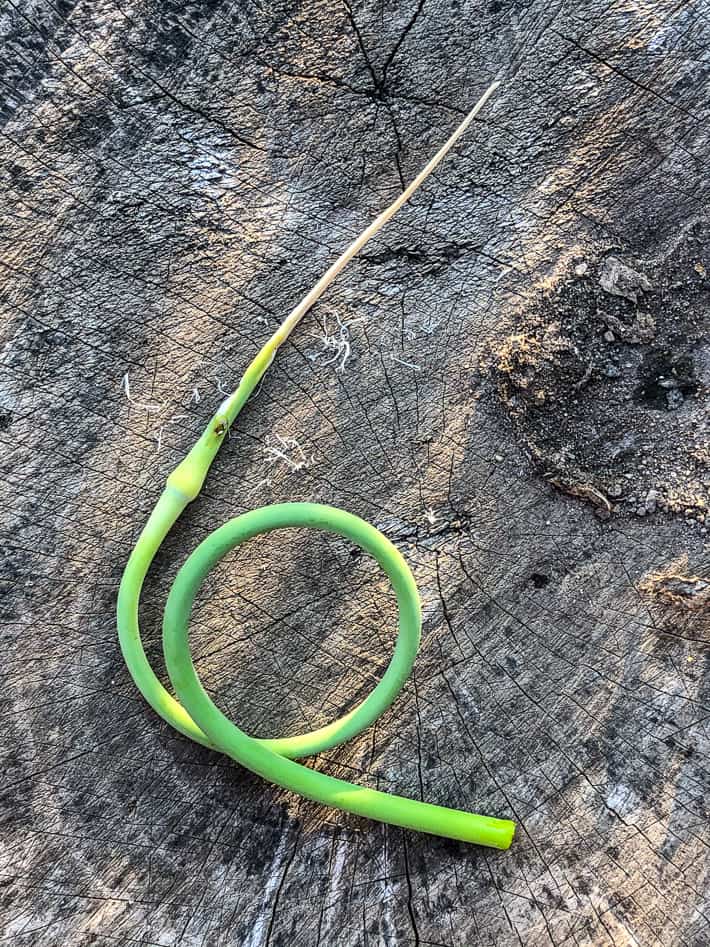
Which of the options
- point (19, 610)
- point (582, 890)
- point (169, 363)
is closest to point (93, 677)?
point (19, 610)

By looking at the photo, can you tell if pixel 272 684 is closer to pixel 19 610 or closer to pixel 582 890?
pixel 19 610

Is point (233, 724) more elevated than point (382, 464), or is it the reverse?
point (382, 464)

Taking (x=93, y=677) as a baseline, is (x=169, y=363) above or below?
above

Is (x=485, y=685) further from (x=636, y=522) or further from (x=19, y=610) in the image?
(x=19, y=610)

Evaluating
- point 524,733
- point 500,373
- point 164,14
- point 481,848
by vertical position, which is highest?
point 164,14

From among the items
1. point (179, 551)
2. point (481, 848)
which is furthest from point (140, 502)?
point (481, 848)

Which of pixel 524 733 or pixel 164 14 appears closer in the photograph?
pixel 164 14
